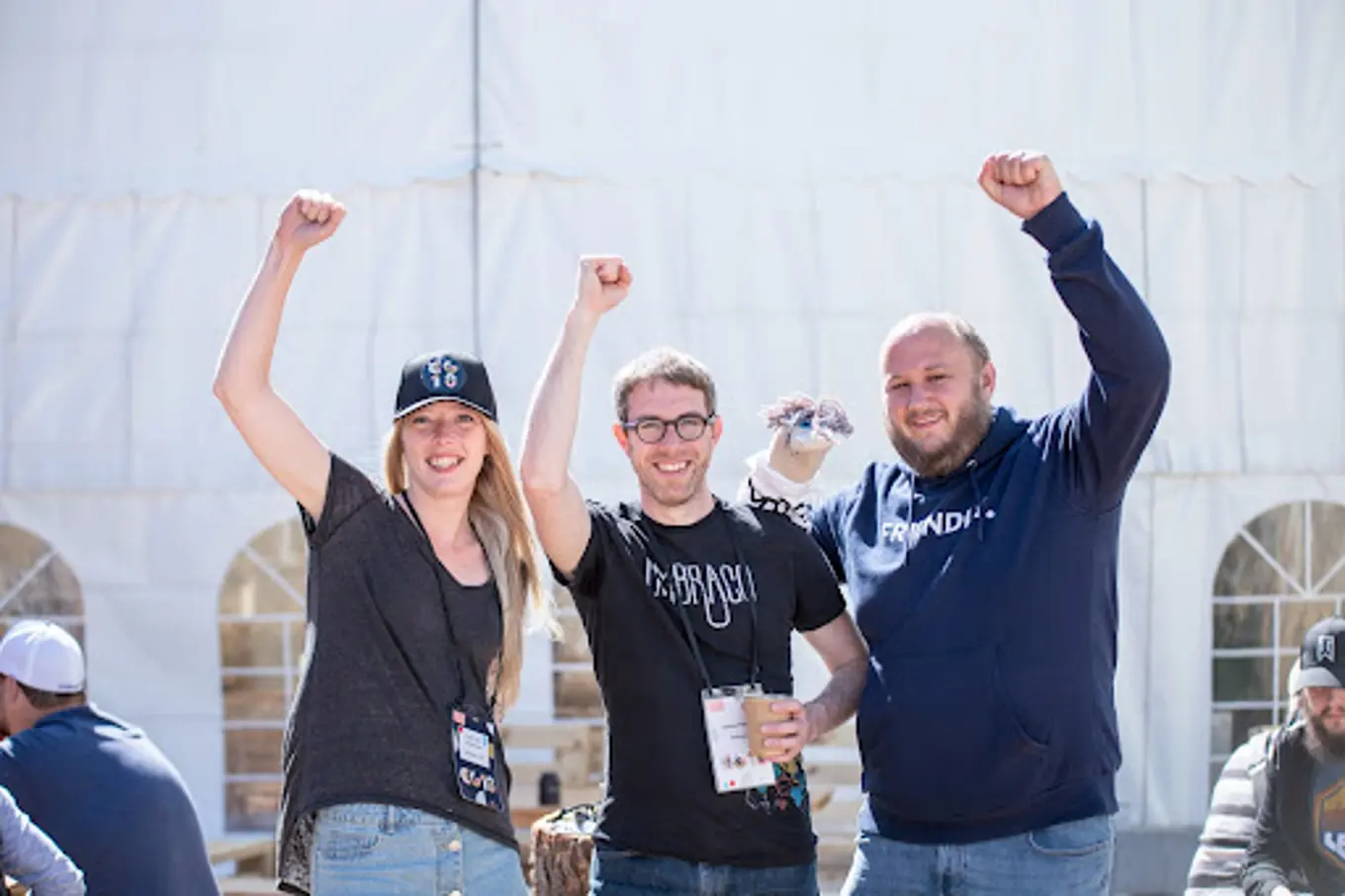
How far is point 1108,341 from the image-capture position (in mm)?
2494

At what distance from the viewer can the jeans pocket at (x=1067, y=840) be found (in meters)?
2.53

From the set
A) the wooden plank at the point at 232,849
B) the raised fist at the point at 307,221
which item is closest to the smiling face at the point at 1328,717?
the raised fist at the point at 307,221

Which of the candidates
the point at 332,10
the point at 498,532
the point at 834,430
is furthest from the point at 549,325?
the point at 498,532

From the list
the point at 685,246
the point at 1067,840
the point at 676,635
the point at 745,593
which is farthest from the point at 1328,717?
the point at 685,246

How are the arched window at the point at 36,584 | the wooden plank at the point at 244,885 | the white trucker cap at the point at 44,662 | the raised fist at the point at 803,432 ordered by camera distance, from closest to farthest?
the raised fist at the point at 803,432, the white trucker cap at the point at 44,662, the wooden plank at the point at 244,885, the arched window at the point at 36,584

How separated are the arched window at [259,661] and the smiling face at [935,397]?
13.3ft

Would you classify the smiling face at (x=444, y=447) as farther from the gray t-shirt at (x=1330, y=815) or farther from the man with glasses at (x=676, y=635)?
the gray t-shirt at (x=1330, y=815)

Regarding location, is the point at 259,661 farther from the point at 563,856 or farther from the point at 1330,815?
the point at 1330,815

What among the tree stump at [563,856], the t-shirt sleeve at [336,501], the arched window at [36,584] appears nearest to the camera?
the t-shirt sleeve at [336,501]

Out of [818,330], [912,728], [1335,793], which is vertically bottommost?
[1335,793]

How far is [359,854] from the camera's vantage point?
2.38 metres

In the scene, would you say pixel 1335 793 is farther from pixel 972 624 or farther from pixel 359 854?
pixel 359 854

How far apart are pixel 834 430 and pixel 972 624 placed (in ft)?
2.27

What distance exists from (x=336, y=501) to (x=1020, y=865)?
4.15ft
